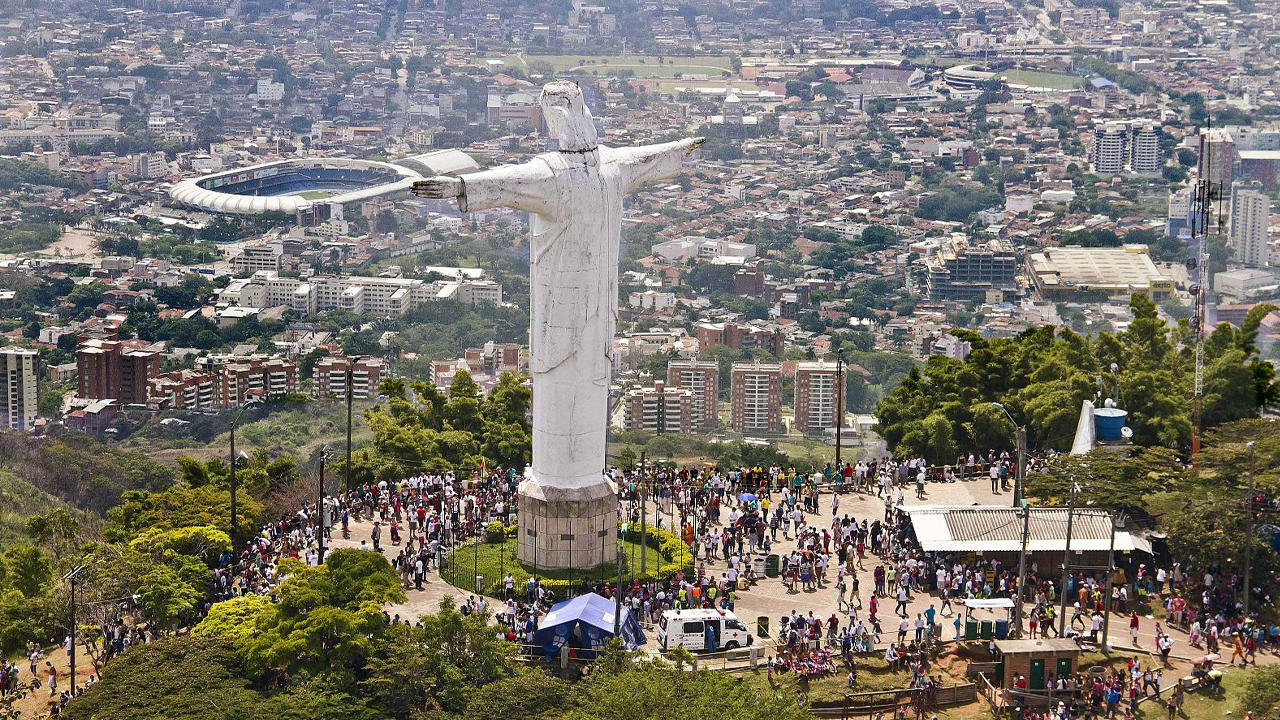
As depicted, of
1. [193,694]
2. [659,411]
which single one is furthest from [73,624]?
[659,411]

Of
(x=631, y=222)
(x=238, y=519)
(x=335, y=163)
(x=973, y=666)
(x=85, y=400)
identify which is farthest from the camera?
(x=335, y=163)

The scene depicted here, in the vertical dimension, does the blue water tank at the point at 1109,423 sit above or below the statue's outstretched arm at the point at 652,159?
below

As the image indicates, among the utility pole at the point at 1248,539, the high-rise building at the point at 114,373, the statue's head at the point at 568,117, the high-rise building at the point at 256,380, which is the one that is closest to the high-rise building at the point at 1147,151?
the high-rise building at the point at 256,380

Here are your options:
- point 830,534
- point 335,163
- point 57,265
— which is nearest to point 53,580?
point 830,534

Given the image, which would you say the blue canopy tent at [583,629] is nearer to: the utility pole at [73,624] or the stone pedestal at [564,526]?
the stone pedestal at [564,526]

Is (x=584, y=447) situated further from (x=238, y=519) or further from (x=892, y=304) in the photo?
(x=892, y=304)

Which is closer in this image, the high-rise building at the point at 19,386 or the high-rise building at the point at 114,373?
the high-rise building at the point at 114,373
